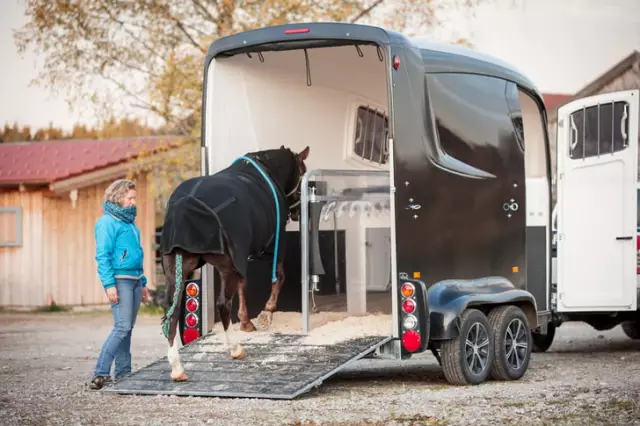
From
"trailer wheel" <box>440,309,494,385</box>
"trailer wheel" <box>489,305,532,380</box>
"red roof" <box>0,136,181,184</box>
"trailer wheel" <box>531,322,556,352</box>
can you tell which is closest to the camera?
"trailer wheel" <box>440,309,494,385</box>

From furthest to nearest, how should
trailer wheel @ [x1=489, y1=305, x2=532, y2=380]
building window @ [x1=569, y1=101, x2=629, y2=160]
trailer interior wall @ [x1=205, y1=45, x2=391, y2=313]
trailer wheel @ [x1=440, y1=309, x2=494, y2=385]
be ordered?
1. building window @ [x1=569, y1=101, x2=629, y2=160]
2. trailer interior wall @ [x1=205, y1=45, x2=391, y2=313]
3. trailer wheel @ [x1=489, y1=305, x2=532, y2=380]
4. trailer wheel @ [x1=440, y1=309, x2=494, y2=385]

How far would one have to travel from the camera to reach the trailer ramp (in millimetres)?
8547

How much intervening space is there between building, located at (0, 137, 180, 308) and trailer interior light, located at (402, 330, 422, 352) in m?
15.1

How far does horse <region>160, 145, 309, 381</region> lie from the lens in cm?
879

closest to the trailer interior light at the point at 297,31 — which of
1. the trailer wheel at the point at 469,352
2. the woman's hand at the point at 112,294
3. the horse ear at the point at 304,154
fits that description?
the horse ear at the point at 304,154

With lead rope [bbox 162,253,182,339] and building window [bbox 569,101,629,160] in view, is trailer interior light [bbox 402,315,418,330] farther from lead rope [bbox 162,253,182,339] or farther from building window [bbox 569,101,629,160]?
building window [bbox 569,101,629,160]

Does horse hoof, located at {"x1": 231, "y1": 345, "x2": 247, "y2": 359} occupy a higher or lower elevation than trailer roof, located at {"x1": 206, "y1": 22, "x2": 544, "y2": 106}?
lower

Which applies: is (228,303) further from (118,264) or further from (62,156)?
(62,156)

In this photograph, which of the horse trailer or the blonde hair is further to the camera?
the blonde hair

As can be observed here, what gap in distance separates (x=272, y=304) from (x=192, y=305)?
2.39ft

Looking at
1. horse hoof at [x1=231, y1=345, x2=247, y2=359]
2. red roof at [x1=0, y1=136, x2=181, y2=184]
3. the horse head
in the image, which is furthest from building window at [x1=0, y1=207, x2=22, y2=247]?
horse hoof at [x1=231, y1=345, x2=247, y2=359]

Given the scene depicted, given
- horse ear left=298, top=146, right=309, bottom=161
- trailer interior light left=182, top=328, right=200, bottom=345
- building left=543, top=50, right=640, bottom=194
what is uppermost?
building left=543, top=50, right=640, bottom=194

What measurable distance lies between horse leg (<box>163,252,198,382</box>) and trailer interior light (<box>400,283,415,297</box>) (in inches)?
67.3

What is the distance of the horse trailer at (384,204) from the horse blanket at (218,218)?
1.74 feet
